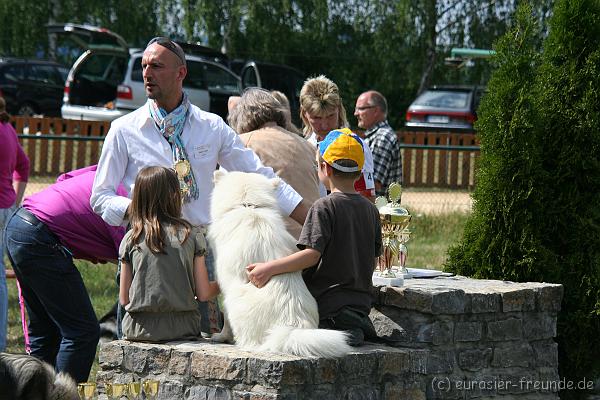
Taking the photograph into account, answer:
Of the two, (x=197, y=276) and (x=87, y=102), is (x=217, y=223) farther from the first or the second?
(x=87, y=102)

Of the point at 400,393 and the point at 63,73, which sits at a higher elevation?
the point at 63,73

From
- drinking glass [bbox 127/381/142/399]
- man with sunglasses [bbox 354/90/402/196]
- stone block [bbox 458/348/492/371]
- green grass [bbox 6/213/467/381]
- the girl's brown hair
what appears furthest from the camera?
green grass [bbox 6/213/467/381]

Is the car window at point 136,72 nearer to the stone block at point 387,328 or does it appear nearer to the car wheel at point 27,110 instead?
the car wheel at point 27,110

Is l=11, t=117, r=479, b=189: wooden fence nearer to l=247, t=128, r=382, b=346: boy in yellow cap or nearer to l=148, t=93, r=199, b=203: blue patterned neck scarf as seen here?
l=148, t=93, r=199, b=203: blue patterned neck scarf

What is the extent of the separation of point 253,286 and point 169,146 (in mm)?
926

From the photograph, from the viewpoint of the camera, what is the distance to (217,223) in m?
5.18

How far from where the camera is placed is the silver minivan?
21688 millimetres

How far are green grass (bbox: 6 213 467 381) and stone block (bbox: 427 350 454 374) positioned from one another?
2567 mm

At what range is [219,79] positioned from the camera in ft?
76.1

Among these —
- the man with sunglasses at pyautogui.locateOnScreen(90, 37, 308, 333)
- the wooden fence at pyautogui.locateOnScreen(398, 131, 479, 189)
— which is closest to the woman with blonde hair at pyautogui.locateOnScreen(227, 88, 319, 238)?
the man with sunglasses at pyautogui.locateOnScreen(90, 37, 308, 333)

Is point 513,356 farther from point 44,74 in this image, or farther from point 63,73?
point 63,73

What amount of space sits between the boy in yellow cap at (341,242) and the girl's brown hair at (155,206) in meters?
0.66

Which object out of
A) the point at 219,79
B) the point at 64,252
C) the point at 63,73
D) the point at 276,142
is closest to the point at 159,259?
the point at 64,252

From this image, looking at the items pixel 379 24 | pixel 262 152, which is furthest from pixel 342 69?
pixel 262 152
